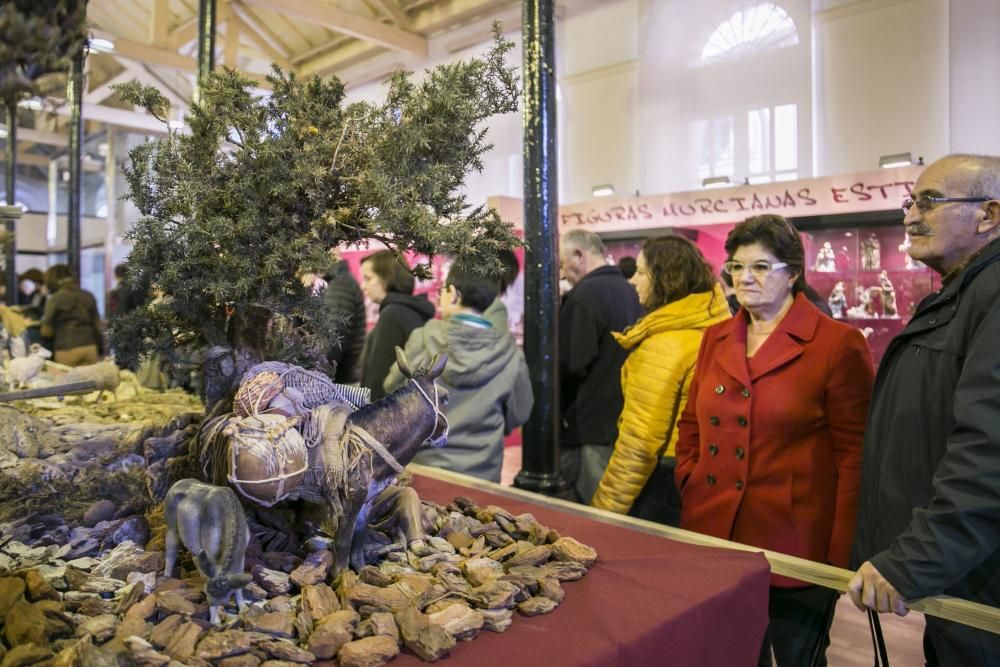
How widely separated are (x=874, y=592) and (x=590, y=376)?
171 cm

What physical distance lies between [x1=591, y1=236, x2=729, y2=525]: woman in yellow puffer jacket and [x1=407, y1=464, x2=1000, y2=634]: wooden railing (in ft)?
1.40

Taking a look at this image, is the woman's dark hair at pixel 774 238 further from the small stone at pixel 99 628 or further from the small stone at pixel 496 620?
the small stone at pixel 99 628

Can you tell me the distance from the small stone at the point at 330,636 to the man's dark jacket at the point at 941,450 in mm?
893

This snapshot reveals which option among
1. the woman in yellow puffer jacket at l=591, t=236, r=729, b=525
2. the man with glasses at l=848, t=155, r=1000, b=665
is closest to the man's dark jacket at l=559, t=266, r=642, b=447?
the woman in yellow puffer jacket at l=591, t=236, r=729, b=525

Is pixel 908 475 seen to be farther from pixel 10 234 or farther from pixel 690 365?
pixel 10 234

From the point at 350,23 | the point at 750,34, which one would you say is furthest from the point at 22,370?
the point at 350,23

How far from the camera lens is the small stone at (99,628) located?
3.49 feet

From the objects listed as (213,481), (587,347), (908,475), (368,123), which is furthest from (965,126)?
(213,481)

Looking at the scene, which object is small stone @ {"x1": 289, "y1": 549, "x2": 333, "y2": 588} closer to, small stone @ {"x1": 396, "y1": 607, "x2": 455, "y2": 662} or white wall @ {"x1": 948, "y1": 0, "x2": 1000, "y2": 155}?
small stone @ {"x1": 396, "y1": 607, "x2": 455, "y2": 662}

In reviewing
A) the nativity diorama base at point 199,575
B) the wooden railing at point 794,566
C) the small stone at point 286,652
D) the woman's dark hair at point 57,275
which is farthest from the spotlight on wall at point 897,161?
the woman's dark hair at point 57,275

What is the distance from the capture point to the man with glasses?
1275 millimetres

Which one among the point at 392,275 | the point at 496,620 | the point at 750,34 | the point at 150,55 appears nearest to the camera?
the point at 496,620

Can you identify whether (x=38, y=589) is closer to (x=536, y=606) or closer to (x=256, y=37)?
(x=536, y=606)

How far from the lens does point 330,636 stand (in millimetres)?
1081
